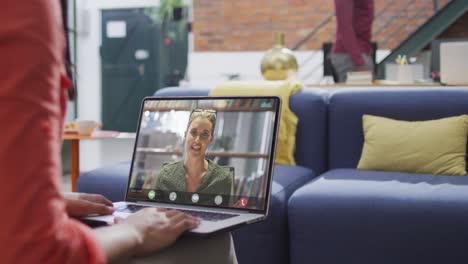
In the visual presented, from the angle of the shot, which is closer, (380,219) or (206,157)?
(206,157)

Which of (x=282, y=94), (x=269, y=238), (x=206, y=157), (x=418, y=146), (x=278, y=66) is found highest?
(x=278, y=66)

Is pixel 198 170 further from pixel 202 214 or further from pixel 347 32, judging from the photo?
pixel 347 32

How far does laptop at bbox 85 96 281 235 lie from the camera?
1.21 meters

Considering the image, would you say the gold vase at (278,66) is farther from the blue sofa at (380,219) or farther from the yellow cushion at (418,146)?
the blue sofa at (380,219)

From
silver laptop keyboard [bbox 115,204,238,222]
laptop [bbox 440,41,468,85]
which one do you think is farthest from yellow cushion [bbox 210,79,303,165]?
silver laptop keyboard [bbox 115,204,238,222]

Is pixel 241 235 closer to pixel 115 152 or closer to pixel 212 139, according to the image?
pixel 212 139

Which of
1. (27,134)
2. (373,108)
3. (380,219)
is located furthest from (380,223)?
(27,134)

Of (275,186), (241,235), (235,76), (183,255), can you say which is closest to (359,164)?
(275,186)

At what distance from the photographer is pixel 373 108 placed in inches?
111

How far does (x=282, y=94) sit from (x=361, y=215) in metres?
1.01

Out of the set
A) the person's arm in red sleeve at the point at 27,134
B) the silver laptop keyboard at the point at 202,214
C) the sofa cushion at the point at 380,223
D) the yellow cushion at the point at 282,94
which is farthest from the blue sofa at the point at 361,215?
the person's arm in red sleeve at the point at 27,134

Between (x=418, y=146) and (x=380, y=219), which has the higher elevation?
(x=418, y=146)

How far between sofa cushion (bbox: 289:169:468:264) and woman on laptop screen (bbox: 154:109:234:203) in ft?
2.91

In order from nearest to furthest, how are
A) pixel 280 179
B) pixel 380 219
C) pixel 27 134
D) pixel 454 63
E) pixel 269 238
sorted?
pixel 27 134 < pixel 380 219 < pixel 269 238 < pixel 280 179 < pixel 454 63
